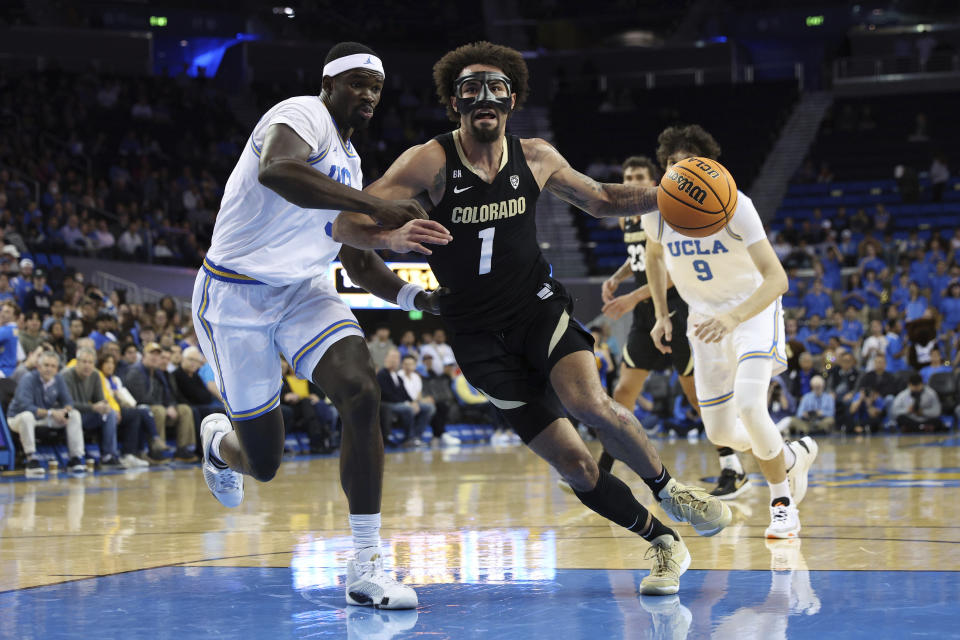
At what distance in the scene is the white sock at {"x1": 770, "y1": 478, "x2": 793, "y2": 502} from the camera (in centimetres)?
588

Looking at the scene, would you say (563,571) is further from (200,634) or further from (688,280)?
(688,280)

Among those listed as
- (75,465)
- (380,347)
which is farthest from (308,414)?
(75,465)

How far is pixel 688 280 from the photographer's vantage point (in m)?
6.66

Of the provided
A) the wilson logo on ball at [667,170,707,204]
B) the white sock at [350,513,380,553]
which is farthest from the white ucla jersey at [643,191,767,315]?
the white sock at [350,513,380,553]

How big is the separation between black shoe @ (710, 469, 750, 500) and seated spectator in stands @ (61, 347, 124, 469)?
260 inches

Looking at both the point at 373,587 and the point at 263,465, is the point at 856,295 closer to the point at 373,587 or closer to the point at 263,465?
the point at 263,465

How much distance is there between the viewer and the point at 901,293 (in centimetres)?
1834

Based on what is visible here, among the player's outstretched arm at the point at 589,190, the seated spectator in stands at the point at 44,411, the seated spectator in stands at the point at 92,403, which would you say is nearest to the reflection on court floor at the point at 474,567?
the player's outstretched arm at the point at 589,190

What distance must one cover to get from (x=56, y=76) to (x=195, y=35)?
24.4ft

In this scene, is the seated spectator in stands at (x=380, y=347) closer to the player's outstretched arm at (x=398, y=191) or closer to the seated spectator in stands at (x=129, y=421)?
the seated spectator in stands at (x=129, y=421)

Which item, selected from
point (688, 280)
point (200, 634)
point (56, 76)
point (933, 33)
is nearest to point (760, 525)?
point (688, 280)

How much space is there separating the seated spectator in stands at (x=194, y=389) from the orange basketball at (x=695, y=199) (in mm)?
8931

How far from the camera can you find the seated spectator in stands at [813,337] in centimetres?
1733

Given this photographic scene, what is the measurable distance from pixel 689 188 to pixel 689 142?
2.11 metres
